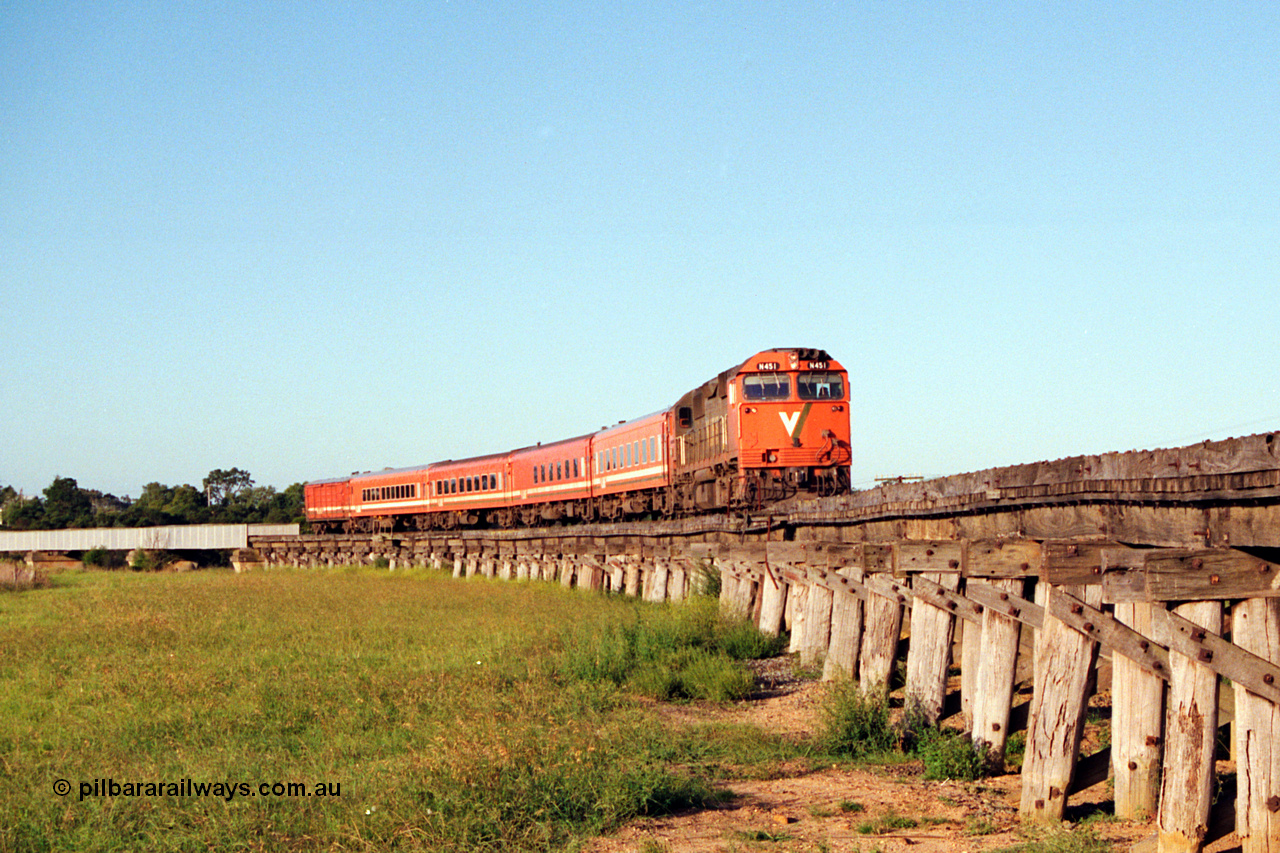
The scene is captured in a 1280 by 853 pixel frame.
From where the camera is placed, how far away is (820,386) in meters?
25.3

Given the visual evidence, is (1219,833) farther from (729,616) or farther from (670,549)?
(670,549)

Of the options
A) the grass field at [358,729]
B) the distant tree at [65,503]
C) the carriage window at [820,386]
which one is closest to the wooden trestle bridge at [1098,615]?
the grass field at [358,729]

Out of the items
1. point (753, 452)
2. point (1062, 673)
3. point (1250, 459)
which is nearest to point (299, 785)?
point (1062, 673)

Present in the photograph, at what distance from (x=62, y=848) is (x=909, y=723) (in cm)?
604

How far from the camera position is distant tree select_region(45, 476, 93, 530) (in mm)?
112562

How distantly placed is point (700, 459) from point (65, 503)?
108250mm

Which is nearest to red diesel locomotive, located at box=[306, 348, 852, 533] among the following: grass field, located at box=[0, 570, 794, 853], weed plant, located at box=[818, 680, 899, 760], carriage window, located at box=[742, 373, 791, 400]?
carriage window, located at box=[742, 373, 791, 400]

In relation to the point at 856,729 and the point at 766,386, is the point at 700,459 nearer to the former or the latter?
the point at 766,386

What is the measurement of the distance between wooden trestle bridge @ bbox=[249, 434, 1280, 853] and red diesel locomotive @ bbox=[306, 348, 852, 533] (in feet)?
33.2

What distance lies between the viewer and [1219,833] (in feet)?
19.7

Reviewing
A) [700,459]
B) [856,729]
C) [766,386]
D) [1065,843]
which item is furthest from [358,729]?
[700,459]

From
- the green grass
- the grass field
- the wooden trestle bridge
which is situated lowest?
the grass field

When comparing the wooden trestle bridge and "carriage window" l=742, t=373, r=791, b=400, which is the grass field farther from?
"carriage window" l=742, t=373, r=791, b=400

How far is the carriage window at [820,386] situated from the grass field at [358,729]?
667 centimetres
